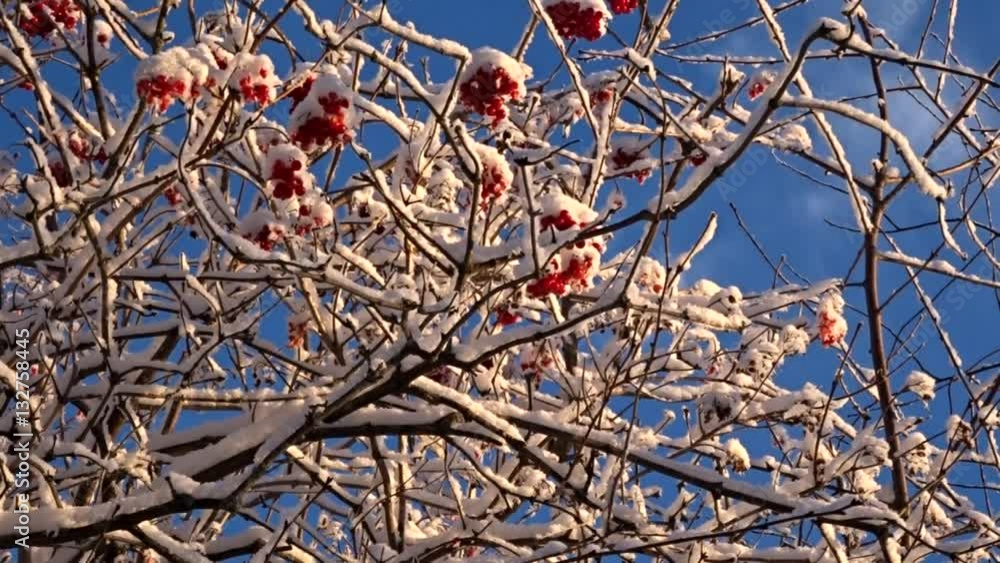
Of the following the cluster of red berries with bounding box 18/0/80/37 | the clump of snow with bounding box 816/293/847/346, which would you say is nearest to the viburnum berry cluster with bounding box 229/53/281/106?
the cluster of red berries with bounding box 18/0/80/37

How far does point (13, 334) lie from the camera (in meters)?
4.17

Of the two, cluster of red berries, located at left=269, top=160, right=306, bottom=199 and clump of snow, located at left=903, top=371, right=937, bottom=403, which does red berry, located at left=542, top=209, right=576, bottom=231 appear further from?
clump of snow, located at left=903, top=371, right=937, bottom=403

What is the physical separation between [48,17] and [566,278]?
2.84 meters

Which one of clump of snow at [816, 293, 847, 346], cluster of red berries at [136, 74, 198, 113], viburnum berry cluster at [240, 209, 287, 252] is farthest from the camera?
clump of snow at [816, 293, 847, 346]

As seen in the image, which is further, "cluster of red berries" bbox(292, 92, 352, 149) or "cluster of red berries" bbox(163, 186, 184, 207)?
"cluster of red berries" bbox(163, 186, 184, 207)

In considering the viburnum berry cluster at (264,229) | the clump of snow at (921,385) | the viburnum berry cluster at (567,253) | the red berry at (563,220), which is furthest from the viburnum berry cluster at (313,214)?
the clump of snow at (921,385)

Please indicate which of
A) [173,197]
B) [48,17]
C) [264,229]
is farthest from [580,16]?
[48,17]

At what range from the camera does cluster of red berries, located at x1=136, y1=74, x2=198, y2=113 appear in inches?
127

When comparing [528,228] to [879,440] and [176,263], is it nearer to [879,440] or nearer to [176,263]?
[879,440]

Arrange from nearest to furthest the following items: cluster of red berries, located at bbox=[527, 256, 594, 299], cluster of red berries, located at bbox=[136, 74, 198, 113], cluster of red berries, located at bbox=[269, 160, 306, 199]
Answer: cluster of red berries, located at bbox=[527, 256, 594, 299] < cluster of red berries, located at bbox=[136, 74, 198, 113] < cluster of red berries, located at bbox=[269, 160, 306, 199]

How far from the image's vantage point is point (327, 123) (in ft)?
10.2

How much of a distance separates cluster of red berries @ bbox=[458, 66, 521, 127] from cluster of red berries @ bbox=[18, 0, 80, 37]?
225cm

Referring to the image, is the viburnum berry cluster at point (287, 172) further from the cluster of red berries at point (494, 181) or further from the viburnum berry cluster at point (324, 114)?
the cluster of red berries at point (494, 181)

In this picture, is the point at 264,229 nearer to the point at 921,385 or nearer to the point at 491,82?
the point at 491,82
